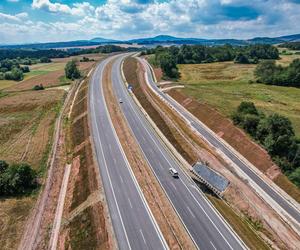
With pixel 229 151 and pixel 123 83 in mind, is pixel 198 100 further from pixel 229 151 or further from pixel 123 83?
pixel 123 83

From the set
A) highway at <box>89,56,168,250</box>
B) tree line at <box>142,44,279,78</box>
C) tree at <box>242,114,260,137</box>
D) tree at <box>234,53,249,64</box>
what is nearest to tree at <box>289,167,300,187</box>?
tree at <box>242,114,260,137</box>

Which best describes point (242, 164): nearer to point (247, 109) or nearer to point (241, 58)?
point (247, 109)

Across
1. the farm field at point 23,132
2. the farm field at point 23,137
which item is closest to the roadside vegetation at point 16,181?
the farm field at point 23,132

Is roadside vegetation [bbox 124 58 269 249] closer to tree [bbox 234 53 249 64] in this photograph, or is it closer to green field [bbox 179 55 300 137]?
green field [bbox 179 55 300 137]

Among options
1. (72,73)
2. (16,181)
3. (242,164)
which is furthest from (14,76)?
(242,164)

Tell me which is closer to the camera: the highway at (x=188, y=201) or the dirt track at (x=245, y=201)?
the highway at (x=188, y=201)

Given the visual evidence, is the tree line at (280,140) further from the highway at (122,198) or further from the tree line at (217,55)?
the tree line at (217,55)
